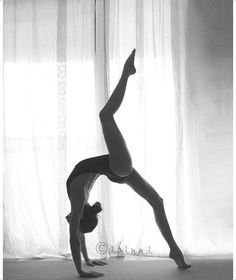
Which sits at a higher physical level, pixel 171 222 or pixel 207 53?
pixel 207 53

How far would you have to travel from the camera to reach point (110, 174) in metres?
2.53

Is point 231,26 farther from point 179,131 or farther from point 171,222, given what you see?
point 171,222

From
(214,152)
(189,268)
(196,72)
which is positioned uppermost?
(196,72)

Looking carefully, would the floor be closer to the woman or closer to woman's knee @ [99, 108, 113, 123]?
the woman

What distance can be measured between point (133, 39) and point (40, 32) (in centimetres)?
77

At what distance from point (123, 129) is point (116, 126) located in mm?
888

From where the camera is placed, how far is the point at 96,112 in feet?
11.1

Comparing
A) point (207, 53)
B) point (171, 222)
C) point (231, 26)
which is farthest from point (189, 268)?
point (231, 26)
